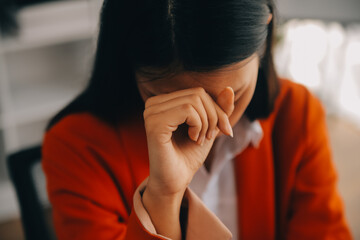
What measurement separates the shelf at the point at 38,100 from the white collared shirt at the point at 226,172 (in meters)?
1.01

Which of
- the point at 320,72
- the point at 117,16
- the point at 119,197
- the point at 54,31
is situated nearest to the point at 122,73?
the point at 117,16

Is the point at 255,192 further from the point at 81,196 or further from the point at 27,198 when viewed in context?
the point at 27,198

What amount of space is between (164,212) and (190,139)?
0.09 metres

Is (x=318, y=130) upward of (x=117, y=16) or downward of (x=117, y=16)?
downward

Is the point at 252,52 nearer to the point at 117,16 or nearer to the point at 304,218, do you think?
the point at 117,16

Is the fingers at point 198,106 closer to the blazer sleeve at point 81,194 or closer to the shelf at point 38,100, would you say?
the blazer sleeve at point 81,194

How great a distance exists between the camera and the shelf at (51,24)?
1.33 m

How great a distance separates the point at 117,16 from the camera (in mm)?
405

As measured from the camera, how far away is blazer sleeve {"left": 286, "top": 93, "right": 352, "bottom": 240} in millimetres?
647

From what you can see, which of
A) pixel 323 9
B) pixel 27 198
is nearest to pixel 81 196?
pixel 27 198

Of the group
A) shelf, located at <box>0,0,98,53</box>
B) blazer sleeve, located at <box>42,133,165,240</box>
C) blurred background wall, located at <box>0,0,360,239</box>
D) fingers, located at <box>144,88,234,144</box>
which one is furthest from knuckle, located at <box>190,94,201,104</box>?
shelf, located at <box>0,0,98,53</box>

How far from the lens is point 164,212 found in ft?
1.35

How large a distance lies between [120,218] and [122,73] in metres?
0.24

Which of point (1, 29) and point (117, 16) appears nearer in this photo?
point (117, 16)
